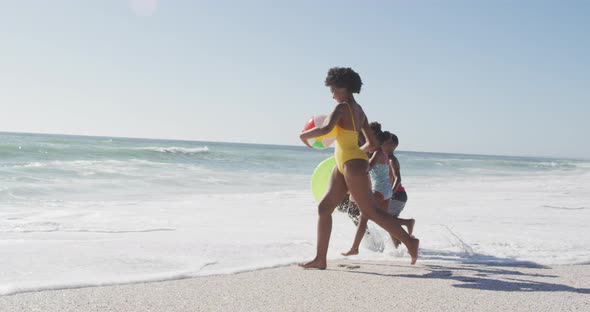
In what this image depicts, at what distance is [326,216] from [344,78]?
114cm

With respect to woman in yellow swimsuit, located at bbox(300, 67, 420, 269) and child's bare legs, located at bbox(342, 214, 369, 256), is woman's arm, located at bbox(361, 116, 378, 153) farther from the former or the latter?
child's bare legs, located at bbox(342, 214, 369, 256)

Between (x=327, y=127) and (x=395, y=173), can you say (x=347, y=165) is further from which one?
(x=395, y=173)

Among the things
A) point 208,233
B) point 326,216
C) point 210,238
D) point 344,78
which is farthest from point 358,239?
point 208,233

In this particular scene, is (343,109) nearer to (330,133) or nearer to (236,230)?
(330,133)

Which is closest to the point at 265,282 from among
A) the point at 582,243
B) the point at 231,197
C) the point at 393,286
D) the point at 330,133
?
the point at 393,286

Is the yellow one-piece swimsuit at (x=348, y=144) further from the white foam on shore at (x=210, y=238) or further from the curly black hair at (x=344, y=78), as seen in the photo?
the white foam on shore at (x=210, y=238)

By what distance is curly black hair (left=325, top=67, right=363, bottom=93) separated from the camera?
412 cm

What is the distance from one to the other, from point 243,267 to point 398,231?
1310 millimetres

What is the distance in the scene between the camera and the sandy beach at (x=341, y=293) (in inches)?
125

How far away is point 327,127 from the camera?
3914mm

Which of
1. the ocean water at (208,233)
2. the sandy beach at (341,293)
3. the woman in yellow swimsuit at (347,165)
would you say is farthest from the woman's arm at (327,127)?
the ocean water at (208,233)

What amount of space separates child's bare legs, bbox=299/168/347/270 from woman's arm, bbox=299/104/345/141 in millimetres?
502

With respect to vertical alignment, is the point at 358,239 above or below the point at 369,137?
below

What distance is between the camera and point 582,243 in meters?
5.75
